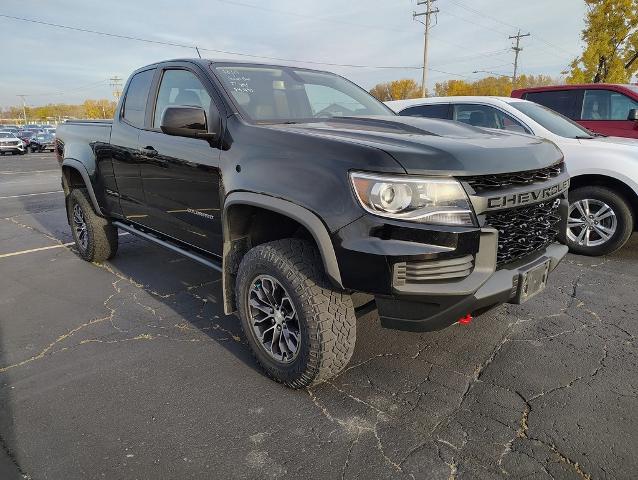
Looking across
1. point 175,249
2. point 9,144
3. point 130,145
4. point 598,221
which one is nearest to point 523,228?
point 175,249

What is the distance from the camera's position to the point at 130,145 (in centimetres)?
383

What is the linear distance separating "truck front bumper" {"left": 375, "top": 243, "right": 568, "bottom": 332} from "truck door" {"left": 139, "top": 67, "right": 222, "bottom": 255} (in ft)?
4.47

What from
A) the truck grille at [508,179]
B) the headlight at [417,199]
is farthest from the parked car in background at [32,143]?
the truck grille at [508,179]

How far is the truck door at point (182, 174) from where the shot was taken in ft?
9.71

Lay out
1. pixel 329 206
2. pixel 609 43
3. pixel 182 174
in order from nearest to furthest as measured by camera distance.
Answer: pixel 329 206, pixel 182 174, pixel 609 43

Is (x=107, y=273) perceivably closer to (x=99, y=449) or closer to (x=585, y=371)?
(x=99, y=449)

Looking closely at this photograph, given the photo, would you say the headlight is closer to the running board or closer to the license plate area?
the license plate area

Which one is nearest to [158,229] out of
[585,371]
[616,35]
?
[585,371]

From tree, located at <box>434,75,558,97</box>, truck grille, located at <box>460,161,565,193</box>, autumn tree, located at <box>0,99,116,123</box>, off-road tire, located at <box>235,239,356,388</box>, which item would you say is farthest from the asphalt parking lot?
autumn tree, located at <box>0,99,116,123</box>

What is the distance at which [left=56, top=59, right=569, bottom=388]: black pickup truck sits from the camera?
6.69ft

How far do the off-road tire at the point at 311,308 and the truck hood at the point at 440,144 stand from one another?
65 cm

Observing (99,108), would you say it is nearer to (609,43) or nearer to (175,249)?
(609,43)

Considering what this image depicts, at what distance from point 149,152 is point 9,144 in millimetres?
30432

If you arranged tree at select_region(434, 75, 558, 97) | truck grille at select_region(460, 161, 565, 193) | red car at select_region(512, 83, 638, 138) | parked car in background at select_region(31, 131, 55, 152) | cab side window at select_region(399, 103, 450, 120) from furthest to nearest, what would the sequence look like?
tree at select_region(434, 75, 558, 97) → parked car in background at select_region(31, 131, 55, 152) → red car at select_region(512, 83, 638, 138) → cab side window at select_region(399, 103, 450, 120) → truck grille at select_region(460, 161, 565, 193)
